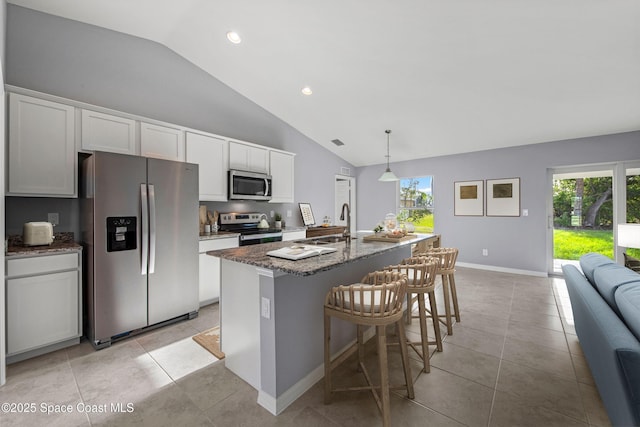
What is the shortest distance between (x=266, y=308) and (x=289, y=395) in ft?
1.95

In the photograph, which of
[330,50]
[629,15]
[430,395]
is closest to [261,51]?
[330,50]

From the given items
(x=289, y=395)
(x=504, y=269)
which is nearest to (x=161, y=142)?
(x=289, y=395)

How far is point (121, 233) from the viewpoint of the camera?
8.29 feet

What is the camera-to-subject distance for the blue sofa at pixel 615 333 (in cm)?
111

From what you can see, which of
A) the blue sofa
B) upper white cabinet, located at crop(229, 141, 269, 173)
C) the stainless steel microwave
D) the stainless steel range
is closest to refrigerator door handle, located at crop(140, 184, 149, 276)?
the stainless steel range

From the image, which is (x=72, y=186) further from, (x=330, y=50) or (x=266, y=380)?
(x=330, y=50)

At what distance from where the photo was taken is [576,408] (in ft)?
5.43

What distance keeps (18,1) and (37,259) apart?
2.55m

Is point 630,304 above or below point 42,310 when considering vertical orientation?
above

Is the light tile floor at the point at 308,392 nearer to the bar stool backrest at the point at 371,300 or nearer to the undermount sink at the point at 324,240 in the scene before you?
the bar stool backrest at the point at 371,300

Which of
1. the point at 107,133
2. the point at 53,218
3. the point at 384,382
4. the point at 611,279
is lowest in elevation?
the point at 384,382

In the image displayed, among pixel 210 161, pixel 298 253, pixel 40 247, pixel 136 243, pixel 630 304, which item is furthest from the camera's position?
pixel 210 161

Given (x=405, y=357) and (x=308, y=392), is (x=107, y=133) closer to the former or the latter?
(x=308, y=392)

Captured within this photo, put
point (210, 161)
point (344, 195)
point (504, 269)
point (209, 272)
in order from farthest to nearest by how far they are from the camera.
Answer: point (344, 195), point (504, 269), point (210, 161), point (209, 272)
